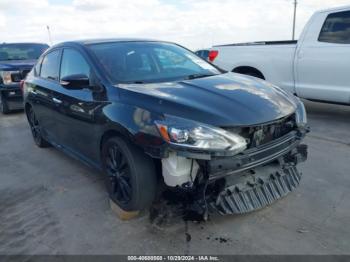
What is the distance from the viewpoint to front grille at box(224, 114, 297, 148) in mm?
2668

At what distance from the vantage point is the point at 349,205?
10.5ft

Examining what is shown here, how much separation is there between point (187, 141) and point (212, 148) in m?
0.19

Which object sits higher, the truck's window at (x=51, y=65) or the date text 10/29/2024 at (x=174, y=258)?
the truck's window at (x=51, y=65)

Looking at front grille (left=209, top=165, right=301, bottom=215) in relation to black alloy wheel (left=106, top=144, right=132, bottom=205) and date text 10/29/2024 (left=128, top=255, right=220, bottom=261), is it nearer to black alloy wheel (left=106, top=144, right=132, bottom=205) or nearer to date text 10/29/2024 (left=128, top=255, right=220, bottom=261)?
date text 10/29/2024 (left=128, top=255, right=220, bottom=261)

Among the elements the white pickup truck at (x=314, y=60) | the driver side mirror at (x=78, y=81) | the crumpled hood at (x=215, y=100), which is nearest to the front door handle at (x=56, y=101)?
the driver side mirror at (x=78, y=81)

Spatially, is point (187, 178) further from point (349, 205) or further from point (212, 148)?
point (349, 205)

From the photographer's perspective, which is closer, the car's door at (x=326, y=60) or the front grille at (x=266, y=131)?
the front grille at (x=266, y=131)

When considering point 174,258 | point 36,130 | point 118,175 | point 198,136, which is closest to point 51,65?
point 36,130

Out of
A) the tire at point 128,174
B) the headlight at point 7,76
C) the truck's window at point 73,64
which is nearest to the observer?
the tire at point 128,174

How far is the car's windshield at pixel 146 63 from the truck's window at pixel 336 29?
9.50 feet

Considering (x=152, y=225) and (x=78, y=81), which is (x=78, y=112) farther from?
(x=152, y=225)

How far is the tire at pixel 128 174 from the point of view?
9.21 ft

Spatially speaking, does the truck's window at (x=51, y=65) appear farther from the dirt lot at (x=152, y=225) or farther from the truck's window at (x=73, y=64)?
the dirt lot at (x=152, y=225)

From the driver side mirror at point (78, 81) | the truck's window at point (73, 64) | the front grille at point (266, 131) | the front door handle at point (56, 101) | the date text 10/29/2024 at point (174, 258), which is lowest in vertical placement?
the date text 10/29/2024 at point (174, 258)
